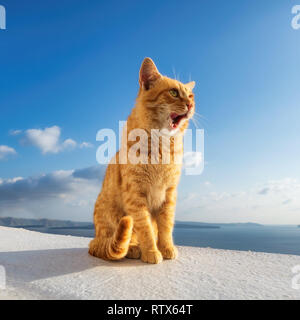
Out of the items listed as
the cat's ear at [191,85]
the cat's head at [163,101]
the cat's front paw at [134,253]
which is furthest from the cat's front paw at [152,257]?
the cat's ear at [191,85]

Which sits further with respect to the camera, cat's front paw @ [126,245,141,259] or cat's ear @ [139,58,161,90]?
cat's front paw @ [126,245,141,259]

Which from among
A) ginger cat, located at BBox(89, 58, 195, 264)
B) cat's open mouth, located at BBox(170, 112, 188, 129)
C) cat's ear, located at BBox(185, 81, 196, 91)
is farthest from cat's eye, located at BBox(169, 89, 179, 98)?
cat's ear, located at BBox(185, 81, 196, 91)

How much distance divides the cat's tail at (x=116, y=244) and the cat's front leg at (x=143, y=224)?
0.19m

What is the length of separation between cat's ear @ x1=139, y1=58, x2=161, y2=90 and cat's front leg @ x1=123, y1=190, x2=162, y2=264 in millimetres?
964

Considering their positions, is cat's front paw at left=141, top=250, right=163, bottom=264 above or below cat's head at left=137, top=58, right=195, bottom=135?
below

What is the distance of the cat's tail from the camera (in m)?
2.25

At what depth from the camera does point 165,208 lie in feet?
9.23

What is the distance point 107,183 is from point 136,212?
19.4 inches

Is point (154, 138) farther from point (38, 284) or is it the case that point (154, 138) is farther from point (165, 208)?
point (38, 284)

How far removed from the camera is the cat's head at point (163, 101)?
2.60 metres

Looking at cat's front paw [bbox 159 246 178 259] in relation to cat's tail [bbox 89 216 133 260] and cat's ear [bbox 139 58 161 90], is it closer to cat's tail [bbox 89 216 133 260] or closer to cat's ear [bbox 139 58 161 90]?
cat's tail [bbox 89 216 133 260]

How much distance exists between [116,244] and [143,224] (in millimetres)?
294

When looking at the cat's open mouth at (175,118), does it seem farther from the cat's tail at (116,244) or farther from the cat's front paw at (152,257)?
the cat's front paw at (152,257)
